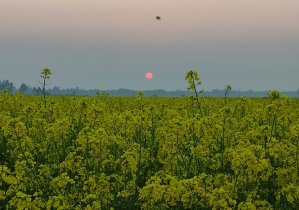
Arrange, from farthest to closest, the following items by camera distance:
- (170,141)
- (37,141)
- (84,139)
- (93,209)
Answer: (37,141), (170,141), (84,139), (93,209)

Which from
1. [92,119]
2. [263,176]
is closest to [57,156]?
[92,119]

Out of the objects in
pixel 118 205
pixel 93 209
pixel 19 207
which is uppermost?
pixel 19 207

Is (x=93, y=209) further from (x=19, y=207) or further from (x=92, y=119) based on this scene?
(x=92, y=119)

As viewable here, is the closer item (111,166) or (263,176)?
(263,176)

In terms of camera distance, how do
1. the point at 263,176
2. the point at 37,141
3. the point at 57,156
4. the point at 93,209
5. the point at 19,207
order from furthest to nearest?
the point at 37,141
the point at 57,156
the point at 263,176
the point at 93,209
the point at 19,207

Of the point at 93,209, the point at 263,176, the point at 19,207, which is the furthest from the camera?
the point at 263,176

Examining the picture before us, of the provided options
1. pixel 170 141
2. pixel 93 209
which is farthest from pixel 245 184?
pixel 93 209

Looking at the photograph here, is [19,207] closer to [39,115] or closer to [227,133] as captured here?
[227,133]

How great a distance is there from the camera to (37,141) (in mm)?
7723

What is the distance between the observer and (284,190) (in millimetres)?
4273

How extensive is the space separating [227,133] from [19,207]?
504 centimetres

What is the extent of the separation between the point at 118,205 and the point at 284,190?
262cm

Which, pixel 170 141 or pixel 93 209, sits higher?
pixel 170 141

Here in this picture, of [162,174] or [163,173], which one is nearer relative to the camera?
[162,174]
